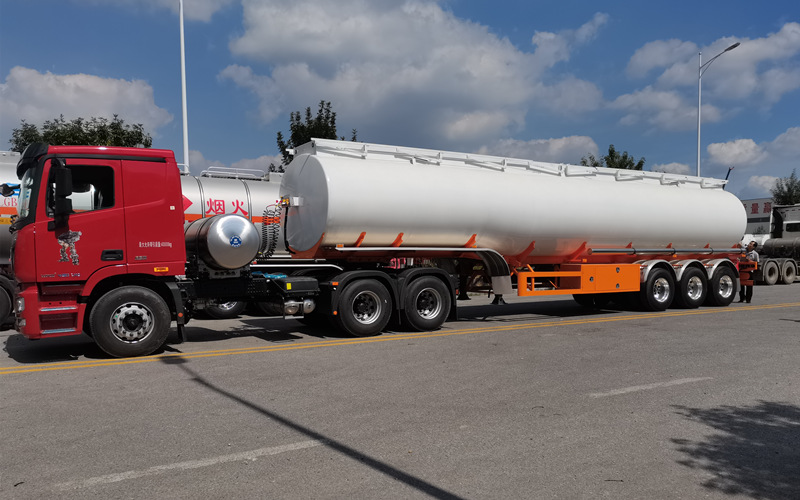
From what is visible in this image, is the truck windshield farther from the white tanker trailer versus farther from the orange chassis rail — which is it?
the orange chassis rail

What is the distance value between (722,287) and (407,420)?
13.3 meters

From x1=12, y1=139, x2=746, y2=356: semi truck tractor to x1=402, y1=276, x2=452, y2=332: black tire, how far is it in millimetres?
26

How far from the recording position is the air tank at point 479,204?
33.9 feet

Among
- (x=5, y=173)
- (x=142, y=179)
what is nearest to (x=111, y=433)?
(x=142, y=179)

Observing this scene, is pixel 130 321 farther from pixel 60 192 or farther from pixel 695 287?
pixel 695 287

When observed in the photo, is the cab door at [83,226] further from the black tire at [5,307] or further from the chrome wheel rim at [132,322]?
the black tire at [5,307]

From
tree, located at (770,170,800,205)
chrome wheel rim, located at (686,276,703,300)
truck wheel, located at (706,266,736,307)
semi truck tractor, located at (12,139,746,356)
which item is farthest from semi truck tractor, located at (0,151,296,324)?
tree, located at (770,170,800,205)

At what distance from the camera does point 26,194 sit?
839 cm

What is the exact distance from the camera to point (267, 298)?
33.3 feet

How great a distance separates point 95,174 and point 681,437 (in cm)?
778

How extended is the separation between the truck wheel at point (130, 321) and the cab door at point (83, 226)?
47cm

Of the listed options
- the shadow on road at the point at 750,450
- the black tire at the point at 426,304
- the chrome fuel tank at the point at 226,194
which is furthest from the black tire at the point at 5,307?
the shadow on road at the point at 750,450

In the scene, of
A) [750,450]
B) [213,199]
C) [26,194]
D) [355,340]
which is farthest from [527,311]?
[26,194]

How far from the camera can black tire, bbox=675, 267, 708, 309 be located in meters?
14.9
